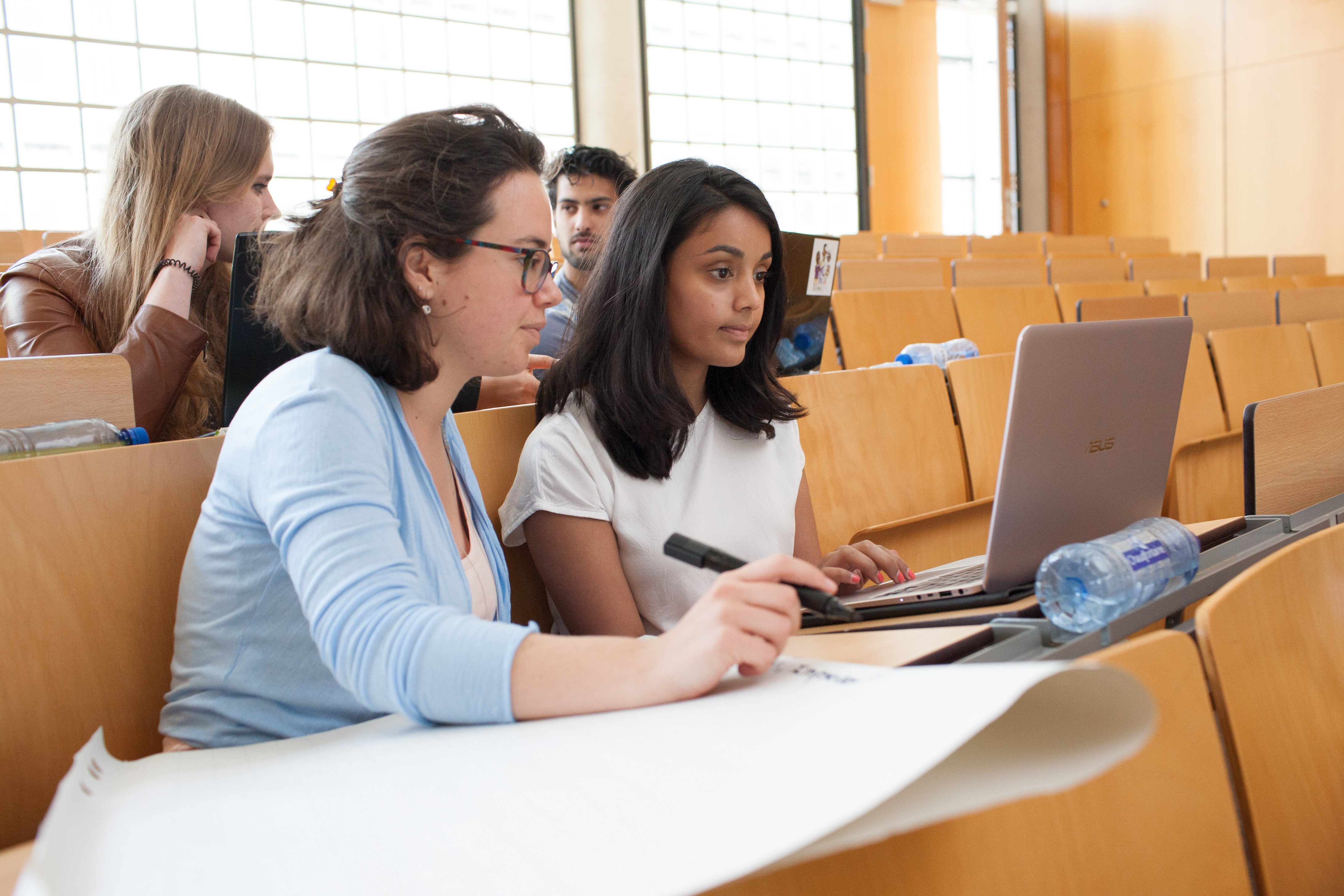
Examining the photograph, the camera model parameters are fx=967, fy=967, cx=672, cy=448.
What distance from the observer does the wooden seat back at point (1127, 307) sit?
312cm

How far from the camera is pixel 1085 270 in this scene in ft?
16.5

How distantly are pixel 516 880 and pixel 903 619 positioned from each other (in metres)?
0.60

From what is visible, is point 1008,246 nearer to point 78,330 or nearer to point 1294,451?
point 1294,451

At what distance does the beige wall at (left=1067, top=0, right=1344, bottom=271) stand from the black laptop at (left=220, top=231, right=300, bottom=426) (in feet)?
29.3

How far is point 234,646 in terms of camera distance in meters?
0.84

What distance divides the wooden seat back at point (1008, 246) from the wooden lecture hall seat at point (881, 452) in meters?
4.43

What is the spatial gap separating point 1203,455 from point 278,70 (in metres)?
5.70

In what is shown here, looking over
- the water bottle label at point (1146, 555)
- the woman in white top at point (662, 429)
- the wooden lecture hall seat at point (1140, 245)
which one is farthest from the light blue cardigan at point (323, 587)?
the wooden lecture hall seat at point (1140, 245)

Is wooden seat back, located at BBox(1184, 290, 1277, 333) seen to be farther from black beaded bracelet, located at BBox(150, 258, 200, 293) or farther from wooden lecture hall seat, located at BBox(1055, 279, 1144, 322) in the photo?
black beaded bracelet, located at BBox(150, 258, 200, 293)

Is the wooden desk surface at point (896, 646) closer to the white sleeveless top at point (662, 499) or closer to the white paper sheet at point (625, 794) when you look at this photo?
the white paper sheet at point (625, 794)

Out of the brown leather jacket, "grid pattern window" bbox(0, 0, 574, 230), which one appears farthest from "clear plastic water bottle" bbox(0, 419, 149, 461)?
"grid pattern window" bbox(0, 0, 574, 230)

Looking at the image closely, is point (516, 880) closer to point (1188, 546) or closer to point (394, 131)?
point (394, 131)

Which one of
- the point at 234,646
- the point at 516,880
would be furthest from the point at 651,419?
the point at 516,880

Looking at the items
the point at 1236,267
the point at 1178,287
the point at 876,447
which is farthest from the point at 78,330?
the point at 1236,267
